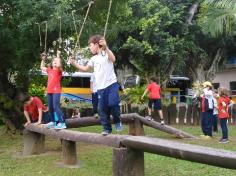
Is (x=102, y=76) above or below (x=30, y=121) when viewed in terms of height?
above

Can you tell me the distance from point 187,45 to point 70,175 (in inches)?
715

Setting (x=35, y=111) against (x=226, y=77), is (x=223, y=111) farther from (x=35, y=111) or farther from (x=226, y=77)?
(x=226, y=77)

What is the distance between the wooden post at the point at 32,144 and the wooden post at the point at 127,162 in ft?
14.2

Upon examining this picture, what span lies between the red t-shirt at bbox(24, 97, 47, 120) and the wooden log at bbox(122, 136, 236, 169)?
474 centimetres

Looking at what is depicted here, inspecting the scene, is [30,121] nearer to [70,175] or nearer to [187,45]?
[70,175]

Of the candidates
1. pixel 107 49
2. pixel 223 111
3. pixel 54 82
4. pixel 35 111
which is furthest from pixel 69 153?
pixel 223 111

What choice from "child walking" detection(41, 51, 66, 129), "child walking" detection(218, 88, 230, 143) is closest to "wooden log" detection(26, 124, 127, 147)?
"child walking" detection(41, 51, 66, 129)

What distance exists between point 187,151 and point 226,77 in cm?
3399

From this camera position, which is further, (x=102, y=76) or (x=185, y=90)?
(x=185, y=90)

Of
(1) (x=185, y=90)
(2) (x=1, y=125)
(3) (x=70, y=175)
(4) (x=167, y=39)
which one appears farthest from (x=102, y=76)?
(1) (x=185, y=90)

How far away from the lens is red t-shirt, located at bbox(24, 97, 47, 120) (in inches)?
453

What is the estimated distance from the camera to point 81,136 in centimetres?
868

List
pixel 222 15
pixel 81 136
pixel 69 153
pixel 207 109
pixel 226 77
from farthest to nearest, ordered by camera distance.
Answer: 1. pixel 226 77
2. pixel 222 15
3. pixel 207 109
4. pixel 69 153
5. pixel 81 136

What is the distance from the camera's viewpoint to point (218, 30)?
1866 cm
